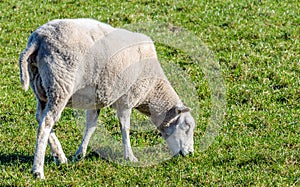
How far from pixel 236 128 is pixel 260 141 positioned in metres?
0.66

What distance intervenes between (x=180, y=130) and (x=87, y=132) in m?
1.30

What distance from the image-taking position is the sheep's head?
886 centimetres

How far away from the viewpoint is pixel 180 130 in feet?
29.3

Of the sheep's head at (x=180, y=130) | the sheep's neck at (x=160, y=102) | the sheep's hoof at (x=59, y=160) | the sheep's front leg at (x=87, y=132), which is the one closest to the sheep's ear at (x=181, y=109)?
the sheep's head at (x=180, y=130)

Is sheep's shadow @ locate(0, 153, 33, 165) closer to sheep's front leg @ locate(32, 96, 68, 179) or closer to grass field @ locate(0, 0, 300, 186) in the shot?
grass field @ locate(0, 0, 300, 186)

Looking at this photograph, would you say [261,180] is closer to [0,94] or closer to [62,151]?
[62,151]

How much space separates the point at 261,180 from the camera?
7.75 metres

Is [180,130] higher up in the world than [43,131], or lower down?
lower down

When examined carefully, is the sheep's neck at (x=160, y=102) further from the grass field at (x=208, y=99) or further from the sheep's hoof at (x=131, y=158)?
the sheep's hoof at (x=131, y=158)

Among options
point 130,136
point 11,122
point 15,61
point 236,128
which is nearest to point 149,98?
point 130,136

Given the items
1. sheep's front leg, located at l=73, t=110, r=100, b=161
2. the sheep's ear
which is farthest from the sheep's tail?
the sheep's ear

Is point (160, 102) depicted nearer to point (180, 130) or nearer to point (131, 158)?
point (180, 130)

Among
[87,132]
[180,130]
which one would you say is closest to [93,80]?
[87,132]

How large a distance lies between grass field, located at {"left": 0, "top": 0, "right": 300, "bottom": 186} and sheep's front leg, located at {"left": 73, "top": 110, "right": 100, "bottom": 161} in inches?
7.0
